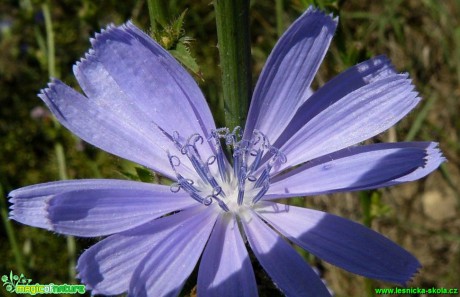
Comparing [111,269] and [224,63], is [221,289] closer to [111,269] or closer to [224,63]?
[111,269]

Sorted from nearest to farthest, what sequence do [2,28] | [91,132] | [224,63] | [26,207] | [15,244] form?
[224,63]
[26,207]
[91,132]
[15,244]
[2,28]

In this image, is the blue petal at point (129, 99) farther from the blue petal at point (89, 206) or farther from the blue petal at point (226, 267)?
the blue petal at point (226, 267)

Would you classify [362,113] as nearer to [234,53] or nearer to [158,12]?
[234,53]

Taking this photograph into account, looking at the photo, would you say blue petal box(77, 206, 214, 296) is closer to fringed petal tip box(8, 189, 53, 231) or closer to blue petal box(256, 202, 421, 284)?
fringed petal tip box(8, 189, 53, 231)

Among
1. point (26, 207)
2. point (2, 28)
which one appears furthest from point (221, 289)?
point (2, 28)

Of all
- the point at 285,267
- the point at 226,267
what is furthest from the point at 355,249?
the point at 226,267

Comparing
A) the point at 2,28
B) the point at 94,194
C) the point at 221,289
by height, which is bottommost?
the point at 221,289

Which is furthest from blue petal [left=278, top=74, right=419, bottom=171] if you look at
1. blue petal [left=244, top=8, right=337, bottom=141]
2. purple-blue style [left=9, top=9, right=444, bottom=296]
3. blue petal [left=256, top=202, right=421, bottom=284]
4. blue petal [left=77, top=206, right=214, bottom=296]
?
blue petal [left=77, top=206, right=214, bottom=296]

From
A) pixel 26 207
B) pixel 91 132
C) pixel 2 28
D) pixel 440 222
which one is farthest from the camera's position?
pixel 2 28

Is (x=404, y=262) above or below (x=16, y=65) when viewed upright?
below
